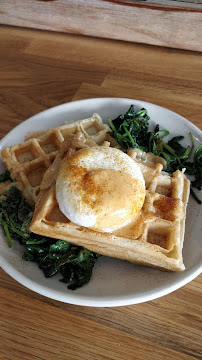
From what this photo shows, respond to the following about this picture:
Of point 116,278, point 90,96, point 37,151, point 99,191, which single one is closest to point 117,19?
point 90,96

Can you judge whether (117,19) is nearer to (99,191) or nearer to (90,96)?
(90,96)

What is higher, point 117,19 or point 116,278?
point 117,19

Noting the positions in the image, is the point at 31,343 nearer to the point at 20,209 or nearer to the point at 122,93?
the point at 20,209

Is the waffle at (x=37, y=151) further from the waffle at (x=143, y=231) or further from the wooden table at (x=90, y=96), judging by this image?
the wooden table at (x=90, y=96)

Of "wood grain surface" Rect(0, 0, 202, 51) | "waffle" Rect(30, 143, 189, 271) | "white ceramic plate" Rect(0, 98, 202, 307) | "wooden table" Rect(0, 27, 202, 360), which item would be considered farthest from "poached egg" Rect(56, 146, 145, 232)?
"wood grain surface" Rect(0, 0, 202, 51)

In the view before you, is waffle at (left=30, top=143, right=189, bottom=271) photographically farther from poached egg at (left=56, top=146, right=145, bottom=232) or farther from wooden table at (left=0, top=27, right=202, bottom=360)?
wooden table at (left=0, top=27, right=202, bottom=360)

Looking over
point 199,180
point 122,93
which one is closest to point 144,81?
point 122,93

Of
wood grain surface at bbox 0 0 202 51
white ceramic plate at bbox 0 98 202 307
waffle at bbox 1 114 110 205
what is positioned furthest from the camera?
wood grain surface at bbox 0 0 202 51
